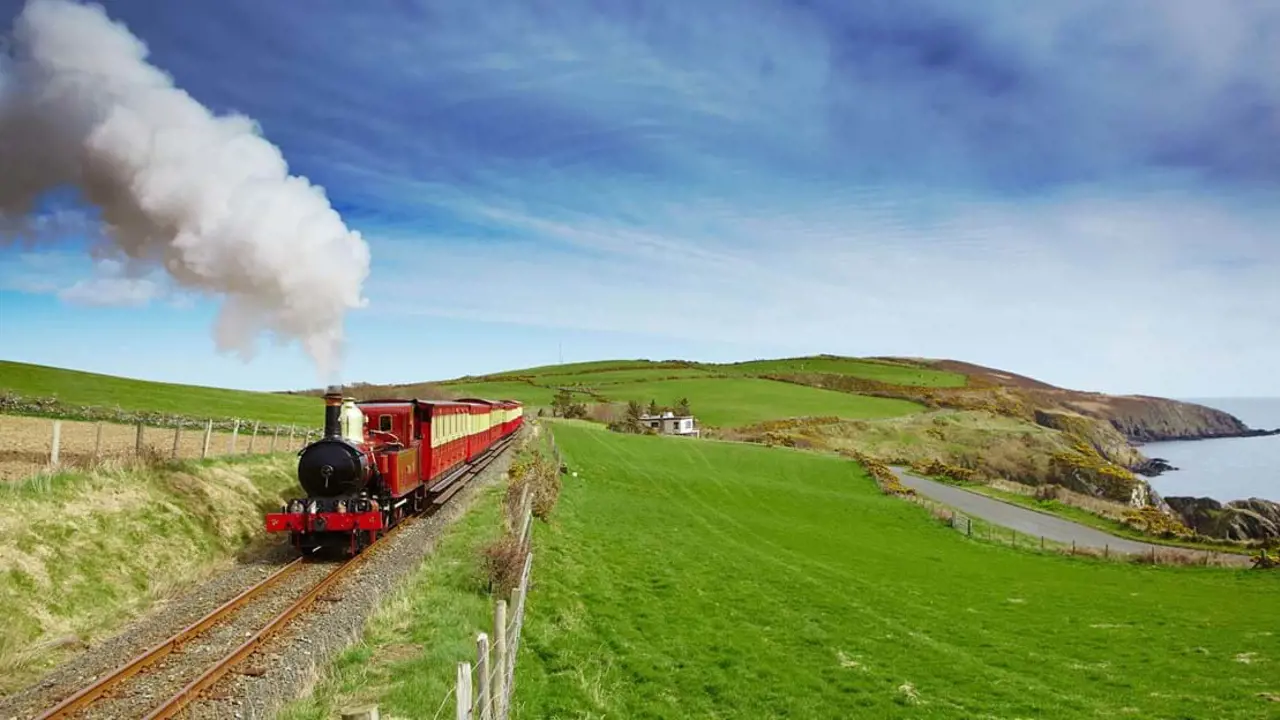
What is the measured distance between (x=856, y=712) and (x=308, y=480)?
541 inches

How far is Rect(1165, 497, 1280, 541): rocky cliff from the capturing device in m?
48.5

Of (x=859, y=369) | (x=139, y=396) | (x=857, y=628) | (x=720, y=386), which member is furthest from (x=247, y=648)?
(x=859, y=369)

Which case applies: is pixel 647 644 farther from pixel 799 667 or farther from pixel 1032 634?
pixel 1032 634

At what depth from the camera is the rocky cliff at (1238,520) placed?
48469 mm

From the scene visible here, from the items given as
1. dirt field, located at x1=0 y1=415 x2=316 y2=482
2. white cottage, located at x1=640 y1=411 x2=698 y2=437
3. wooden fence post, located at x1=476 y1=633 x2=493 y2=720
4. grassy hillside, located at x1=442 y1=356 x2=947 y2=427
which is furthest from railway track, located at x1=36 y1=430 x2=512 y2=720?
grassy hillside, located at x1=442 y1=356 x2=947 y2=427

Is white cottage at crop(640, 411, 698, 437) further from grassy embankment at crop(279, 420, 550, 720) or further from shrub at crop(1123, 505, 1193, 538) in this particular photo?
grassy embankment at crop(279, 420, 550, 720)

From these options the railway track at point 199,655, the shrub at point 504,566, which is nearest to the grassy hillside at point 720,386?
the shrub at point 504,566

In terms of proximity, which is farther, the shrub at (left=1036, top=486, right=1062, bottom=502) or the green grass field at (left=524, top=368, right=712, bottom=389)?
the green grass field at (left=524, top=368, right=712, bottom=389)

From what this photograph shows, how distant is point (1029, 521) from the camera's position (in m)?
50.6

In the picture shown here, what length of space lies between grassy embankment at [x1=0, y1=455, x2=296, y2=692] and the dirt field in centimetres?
148

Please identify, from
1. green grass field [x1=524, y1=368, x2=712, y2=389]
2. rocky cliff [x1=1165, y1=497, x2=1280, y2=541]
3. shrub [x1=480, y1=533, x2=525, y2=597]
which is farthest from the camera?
green grass field [x1=524, y1=368, x2=712, y2=389]

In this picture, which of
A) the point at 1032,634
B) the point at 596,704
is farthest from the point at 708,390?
the point at 596,704

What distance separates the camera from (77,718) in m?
9.44

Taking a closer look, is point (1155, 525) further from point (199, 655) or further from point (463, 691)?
point (463, 691)
